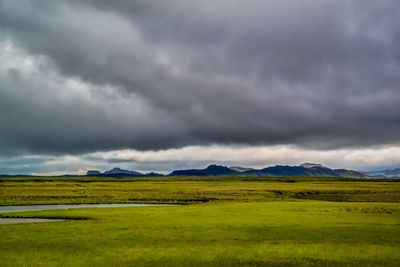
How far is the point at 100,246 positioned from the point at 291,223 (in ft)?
69.6

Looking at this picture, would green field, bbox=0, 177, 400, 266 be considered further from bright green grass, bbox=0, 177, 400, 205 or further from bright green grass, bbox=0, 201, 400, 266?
bright green grass, bbox=0, 177, 400, 205

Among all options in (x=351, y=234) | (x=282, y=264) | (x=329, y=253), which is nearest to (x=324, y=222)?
(x=351, y=234)

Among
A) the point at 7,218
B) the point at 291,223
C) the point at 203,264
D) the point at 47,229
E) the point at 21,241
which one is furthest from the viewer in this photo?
the point at 7,218

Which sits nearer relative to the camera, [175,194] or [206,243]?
[206,243]

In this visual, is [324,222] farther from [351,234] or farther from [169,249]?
[169,249]

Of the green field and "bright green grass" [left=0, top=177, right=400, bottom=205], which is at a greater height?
the green field

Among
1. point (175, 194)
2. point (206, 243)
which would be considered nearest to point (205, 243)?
point (206, 243)

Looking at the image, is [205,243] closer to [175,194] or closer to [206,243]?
[206,243]

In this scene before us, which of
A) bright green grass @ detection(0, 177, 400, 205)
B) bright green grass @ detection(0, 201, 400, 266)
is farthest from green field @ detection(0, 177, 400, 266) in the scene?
bright green grass @ detection(0, 177, 400, 205)

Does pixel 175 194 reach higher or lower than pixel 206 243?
lower

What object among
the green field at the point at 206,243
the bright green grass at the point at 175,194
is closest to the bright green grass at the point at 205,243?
the green field at the point at 206,243

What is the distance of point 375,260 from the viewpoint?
63.2 ft

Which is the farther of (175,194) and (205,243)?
(175,194)

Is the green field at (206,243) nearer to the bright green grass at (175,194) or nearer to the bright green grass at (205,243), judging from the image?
the bright green grass at (205,243)
